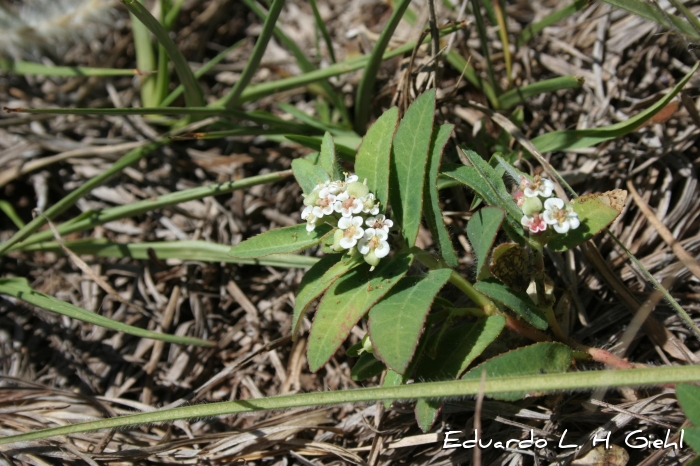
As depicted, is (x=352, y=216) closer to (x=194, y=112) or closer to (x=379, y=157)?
(x=379, y=157)

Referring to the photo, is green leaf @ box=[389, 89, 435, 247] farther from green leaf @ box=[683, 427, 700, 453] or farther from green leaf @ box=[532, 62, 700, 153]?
green leaf @ box=[683, 427, 700, 453]

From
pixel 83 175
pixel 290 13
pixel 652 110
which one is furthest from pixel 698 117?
pixel 83 175

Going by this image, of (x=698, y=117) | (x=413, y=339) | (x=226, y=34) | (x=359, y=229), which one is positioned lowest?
(x=413, y=339)

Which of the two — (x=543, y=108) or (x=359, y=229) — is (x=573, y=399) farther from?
(x=543, y=108)

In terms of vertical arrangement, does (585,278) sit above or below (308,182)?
below

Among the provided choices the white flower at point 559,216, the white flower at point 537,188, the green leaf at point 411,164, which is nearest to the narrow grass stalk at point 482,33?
the green leaf at point 411,164

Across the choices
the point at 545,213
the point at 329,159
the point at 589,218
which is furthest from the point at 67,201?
the point at 589,218
